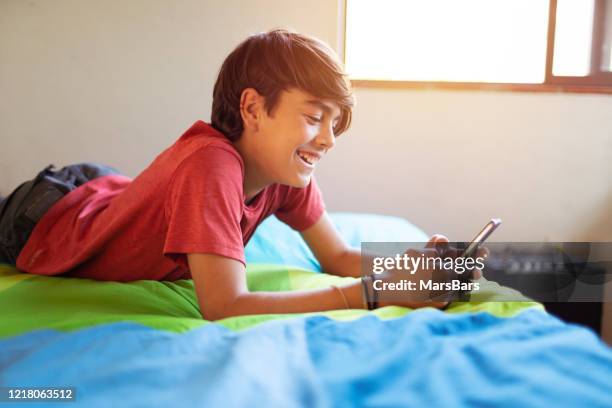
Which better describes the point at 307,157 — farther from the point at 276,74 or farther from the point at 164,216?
the point at 164,216

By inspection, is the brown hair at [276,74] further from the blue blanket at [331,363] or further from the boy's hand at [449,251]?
the blue blanket at [331,363]

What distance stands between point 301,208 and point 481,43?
4.32 feet

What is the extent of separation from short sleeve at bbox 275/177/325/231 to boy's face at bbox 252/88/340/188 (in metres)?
0.18

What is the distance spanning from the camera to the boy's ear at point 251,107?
1.04 meters

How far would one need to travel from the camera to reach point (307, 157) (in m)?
1.06

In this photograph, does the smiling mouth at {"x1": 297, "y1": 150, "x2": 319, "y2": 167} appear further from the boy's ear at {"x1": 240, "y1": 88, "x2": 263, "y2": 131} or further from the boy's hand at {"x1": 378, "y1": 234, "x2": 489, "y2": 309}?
the boy's hand at {"x1": 378, "y1": 234, "x2": 489, "y2": 309}

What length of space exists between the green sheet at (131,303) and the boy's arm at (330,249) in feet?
0.24

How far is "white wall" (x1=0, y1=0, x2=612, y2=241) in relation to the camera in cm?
210

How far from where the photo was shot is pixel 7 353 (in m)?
0.71

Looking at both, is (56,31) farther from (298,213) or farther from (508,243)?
(508,243)

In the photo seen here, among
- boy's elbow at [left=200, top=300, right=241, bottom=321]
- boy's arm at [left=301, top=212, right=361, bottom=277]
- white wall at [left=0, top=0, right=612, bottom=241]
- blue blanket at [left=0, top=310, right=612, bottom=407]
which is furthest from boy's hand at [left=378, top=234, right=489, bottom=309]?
white wall at [left=0, top=0, right=612, bottom=241]
